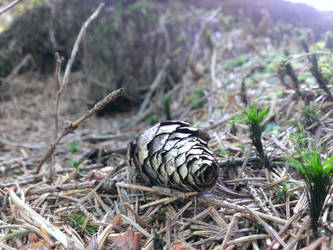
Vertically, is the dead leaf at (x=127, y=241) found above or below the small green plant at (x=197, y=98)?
below

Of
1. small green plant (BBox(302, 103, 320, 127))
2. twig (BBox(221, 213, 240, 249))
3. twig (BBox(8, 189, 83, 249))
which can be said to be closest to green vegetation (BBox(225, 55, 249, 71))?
small green plant (BBox(302, 103, 320, 127))

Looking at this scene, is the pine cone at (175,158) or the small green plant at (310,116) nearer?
the pine cone at (175,158)

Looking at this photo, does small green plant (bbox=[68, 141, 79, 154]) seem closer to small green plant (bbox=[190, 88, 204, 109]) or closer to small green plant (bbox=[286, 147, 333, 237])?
small green plant (bbox=[190, 88, 204, 109])

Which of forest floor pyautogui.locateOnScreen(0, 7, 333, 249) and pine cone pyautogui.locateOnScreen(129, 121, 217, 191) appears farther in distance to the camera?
pine cone pyautogui.locateOnScreen(129, 121, 217, 191)

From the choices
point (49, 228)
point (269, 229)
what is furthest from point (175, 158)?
point (49, 228)

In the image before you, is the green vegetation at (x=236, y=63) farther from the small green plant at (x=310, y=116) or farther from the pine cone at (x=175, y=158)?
the pine cone at (x=175, y=158)

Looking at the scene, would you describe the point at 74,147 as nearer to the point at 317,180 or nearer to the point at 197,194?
the point at 197,194

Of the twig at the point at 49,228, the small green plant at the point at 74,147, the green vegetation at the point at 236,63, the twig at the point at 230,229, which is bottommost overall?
the small green plant at the point at 74,147

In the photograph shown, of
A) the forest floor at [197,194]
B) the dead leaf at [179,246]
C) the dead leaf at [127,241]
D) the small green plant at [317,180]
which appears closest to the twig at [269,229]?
the forest floor at [197,194]

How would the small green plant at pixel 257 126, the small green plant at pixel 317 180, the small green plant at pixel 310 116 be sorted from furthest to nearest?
the small green plant at pixel 310 116
the small green plant at pixel 257 126
the small green plant at pixel 317 180

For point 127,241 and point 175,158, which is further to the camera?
point 175,158
